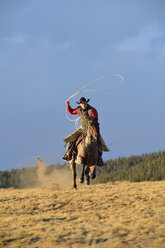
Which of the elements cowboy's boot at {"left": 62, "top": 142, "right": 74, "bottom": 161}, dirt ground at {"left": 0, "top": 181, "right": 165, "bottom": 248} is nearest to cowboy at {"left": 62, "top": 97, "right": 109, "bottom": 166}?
cowboy's boot at {"left": 62, "top": 142, "right": 74, "bottom": 161}

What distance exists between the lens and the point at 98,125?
1435 cm

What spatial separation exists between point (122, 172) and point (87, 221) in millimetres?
33279

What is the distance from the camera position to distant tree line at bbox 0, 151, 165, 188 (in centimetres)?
3900

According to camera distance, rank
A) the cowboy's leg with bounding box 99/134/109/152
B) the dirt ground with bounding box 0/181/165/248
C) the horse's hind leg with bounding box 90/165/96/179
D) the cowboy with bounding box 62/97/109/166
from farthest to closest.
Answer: the cowboy's leg with bounding box 99/134/109/152
the cowboy with bounding box 62/97/109/166
the horse's hind leg with bounding box 90/165/96/179
the dirt ground with bounding box 0/181/165/248

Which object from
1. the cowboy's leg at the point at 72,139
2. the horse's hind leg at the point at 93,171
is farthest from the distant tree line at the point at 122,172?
the horse's hind leg at the point at 93,171

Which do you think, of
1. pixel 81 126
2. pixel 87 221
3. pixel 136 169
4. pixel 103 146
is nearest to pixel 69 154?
pixel 81 126

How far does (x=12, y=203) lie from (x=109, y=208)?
15.2 feet

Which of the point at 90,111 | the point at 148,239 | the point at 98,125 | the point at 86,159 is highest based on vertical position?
the point at 90,111

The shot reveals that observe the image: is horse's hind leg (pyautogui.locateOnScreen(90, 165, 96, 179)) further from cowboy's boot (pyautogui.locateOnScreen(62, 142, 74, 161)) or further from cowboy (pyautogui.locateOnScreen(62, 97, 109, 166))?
cowboy's boot (pyautogui.locateOnScreen(62, 142, 74, 161))

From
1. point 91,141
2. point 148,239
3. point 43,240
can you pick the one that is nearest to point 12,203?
point 91,141

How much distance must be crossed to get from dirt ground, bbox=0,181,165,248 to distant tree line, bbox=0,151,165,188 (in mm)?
22756

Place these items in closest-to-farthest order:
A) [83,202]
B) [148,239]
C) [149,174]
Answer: [148,239], [83,202], [149,174]

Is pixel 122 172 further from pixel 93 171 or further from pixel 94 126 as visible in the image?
pixel 94 126

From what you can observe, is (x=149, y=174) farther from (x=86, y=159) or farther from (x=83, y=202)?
(x=83, y=202)
